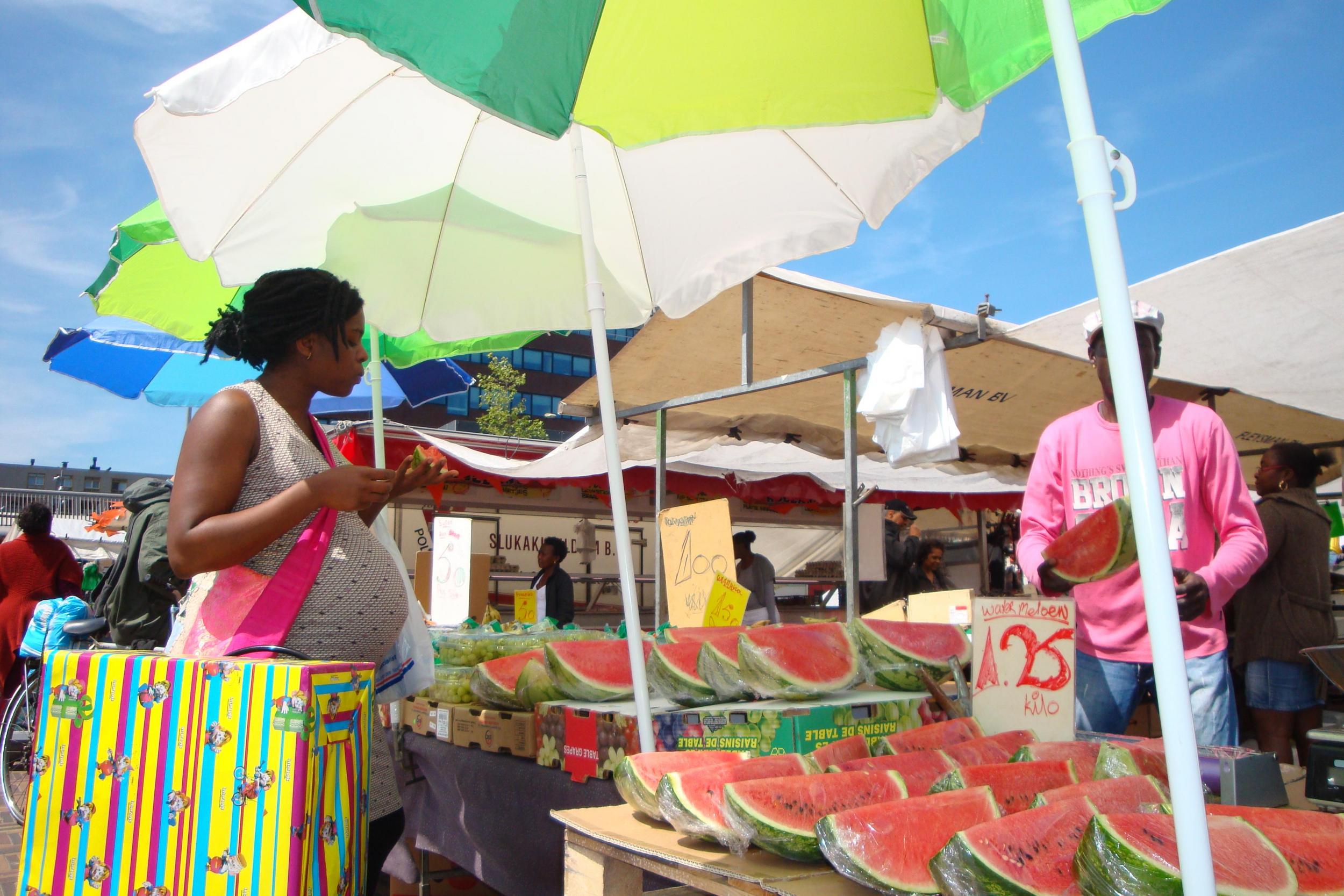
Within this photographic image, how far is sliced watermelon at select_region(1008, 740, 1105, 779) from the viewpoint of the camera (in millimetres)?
1676

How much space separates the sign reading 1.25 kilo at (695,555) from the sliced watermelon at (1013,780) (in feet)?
5.77

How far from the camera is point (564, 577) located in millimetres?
8047

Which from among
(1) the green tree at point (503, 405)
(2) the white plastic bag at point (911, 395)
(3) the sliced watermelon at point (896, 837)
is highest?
(1) the green tree at point (503, 405)

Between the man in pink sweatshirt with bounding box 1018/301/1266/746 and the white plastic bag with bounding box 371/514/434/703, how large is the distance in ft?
5.12

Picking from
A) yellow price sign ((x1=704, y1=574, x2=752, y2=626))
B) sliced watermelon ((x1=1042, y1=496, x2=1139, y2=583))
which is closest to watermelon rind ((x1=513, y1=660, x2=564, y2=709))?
yellow price sign ((x1=704, y1=574, x2=752, y2=626))

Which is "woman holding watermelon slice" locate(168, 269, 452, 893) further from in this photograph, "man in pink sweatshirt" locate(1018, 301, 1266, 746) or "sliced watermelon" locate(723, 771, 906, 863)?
"man in pink sweatshirt" locate(1018, 301, 1266, 746)

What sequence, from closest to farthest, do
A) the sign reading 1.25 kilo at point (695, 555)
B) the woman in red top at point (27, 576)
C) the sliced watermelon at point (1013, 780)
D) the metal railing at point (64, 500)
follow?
1. the sliced watermelon at point (1013, 780)
2. the sign reading 1.25 kilo at point (695, 555)
3. the woman in red top at point (27, 576)
4. the metal railing at point (64, 500)

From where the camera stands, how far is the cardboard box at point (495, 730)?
8.93ft

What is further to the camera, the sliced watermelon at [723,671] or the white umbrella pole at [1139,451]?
the sliced watermelon at [723,671]

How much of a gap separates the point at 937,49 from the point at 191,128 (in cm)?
225

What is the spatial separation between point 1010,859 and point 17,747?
8.98 metres

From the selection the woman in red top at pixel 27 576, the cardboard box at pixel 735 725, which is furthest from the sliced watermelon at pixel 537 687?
the woman in red top at pixel 27 576

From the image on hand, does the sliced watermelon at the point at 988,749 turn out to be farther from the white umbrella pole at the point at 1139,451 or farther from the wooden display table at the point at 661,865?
the white umbrella pole at the point at 1139,451


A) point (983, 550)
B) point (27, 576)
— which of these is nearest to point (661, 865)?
point (27, 576)
